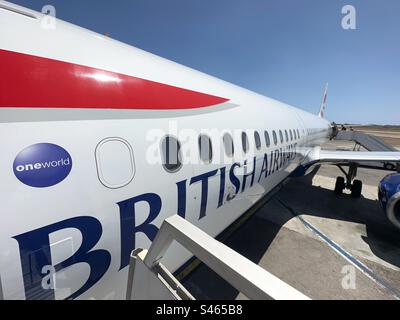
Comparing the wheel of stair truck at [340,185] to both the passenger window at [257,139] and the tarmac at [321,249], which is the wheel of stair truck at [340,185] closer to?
the tarmac at [321,249]

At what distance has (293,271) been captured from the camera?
4258 millimetres

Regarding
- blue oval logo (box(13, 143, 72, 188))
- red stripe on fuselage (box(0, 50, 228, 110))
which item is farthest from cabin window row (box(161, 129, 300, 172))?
blue oval logo (box(13, 143, 72, 188))

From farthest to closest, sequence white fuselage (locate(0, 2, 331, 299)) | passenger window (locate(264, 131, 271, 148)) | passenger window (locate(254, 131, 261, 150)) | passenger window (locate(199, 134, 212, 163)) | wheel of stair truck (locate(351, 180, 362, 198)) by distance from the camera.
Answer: wheel of stair truck (locate(351, 180, 362, 198)) < passenger window (locate(264, 131, 271, 148)) < passenger window (locate(254, 131, 261, 150)) < passenger window (locate(199, 134, 212, 163)) < white fuselage (locate(0, 2, 331, 299))

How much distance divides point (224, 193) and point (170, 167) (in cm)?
115

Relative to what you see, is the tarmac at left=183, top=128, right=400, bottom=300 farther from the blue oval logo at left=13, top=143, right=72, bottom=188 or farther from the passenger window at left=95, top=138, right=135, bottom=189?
the blue oval logo at left=13, top=143, right=72, bottom=188

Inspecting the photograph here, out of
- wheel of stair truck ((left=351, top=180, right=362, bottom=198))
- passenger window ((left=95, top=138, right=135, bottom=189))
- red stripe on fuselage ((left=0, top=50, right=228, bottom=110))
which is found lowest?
wheel of stair truck ((left=351, top=180, right=362, bottom=198))

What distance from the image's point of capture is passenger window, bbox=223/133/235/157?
120 inches

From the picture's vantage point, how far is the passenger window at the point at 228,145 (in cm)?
304

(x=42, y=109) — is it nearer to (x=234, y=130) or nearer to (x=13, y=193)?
(x=13, y=193)

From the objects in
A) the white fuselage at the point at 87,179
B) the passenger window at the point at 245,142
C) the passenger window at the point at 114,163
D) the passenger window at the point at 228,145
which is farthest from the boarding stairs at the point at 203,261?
the passenger window at the point at 245,142

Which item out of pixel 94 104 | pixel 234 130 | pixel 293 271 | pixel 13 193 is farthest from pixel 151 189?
pixel 293 271

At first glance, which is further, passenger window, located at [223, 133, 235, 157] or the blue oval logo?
passenger window, located at [223, 133, 235, 157]

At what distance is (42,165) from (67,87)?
21.9 inches

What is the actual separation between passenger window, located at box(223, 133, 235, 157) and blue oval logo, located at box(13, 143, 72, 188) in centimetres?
198
